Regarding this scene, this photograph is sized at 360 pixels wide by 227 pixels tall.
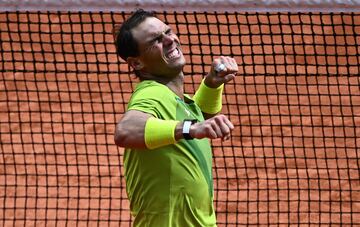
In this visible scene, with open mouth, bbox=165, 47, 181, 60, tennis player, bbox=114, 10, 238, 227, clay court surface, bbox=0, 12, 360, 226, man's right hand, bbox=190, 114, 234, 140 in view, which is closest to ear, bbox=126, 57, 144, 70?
tennis player, bbox=114, 10, 238, 227

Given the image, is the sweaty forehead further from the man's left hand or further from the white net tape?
the white net tape

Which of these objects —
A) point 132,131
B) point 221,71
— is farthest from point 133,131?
point 221,71

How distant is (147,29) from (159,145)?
67 cm

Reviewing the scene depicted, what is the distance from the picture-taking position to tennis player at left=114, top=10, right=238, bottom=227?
457 centimetres

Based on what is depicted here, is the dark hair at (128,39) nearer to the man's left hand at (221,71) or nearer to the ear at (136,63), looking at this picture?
the ear at (136,63)

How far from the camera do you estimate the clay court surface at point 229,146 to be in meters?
8.64

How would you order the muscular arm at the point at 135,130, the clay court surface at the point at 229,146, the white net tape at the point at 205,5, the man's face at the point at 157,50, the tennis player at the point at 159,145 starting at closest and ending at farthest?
the muscular arm at the point at 135,130 → the tennis player at the point at 159,145 → the man's face at the point at 157,50 → the white net tape at the point at 205,5 → the clay court surface at the point at 229,146

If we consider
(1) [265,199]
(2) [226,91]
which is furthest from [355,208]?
(2) [226,91]

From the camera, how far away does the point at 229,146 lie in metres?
9.59

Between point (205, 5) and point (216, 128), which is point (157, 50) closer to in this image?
point (216, 128)

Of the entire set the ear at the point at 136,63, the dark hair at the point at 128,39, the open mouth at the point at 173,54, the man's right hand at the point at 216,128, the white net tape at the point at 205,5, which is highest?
the white net tape at the point at 205,5

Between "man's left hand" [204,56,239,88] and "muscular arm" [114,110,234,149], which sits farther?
"man's left hand" [204,56,239,88]

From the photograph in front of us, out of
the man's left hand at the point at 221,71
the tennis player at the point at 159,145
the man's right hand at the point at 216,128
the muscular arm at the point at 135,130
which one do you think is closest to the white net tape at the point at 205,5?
the man's left hand at the point at 221,71

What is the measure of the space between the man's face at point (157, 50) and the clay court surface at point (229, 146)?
119 inches
